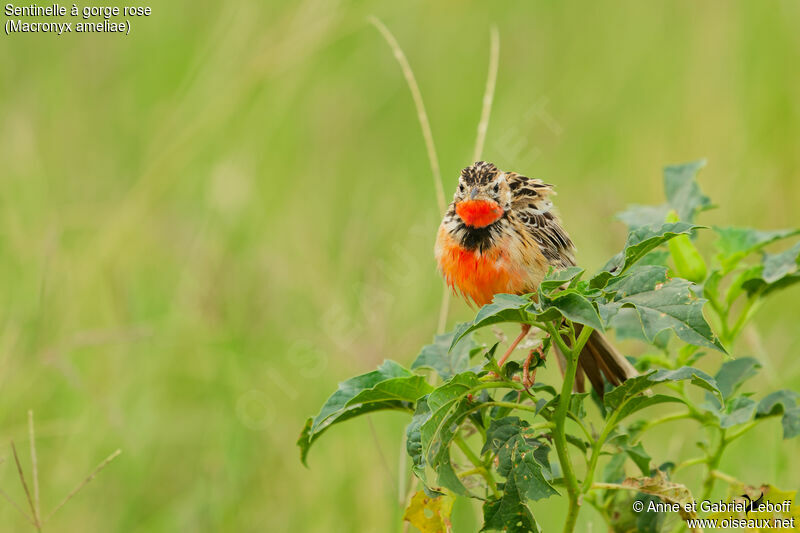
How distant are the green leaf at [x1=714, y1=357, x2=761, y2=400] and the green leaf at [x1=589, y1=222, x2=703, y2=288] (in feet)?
2.79

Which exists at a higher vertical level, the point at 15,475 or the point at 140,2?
the point at 140,2

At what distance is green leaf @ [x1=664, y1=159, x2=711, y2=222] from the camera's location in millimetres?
3287

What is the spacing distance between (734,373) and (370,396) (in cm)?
122

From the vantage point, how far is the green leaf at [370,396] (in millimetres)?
2523

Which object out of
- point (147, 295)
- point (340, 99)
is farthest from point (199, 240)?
point (340, 99)

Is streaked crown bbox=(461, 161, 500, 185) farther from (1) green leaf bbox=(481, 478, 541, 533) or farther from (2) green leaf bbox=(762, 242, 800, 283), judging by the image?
(1) green leaf bbox=(481, 478, 541, 533)

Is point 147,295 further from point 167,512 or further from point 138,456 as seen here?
point 167,512

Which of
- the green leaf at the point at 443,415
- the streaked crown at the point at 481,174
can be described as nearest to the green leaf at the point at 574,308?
the green leaf at the point at 443,415

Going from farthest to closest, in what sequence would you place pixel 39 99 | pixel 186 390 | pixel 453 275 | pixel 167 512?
pixel 39 99 → pixel 186 390 → pixel 167 512 → pixel 453 275

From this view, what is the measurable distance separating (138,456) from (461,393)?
10.4 feet

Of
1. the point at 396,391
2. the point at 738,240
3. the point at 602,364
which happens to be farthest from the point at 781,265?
the point at 396,391

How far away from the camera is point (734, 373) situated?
3.03 metres

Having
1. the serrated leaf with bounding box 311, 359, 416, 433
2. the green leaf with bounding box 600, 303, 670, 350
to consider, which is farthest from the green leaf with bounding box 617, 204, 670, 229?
the serrated leaf with bounding box 311, 359, 416, 433

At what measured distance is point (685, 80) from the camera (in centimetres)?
834
